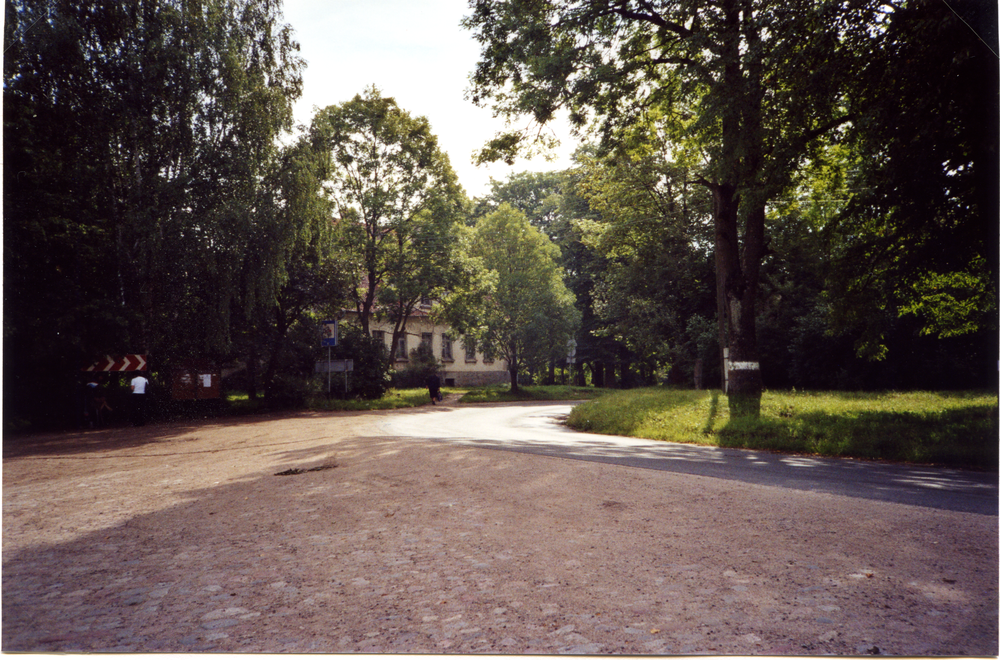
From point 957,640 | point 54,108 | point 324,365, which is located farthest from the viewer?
point 324,365

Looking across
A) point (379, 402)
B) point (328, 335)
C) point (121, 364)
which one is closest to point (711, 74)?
point (121, 364)

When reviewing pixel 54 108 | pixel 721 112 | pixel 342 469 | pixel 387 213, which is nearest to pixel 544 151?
pixel 721 112

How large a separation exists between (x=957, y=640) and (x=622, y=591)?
1210mm

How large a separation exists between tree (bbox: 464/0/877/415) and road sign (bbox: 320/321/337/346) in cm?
1091

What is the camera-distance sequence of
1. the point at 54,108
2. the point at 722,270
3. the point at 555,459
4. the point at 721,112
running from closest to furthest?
1. the point at 54,108
2. the point at 555,459
3. the point at 721,112
4. the point at 722,270

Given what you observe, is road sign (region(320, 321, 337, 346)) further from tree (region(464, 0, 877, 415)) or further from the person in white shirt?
tree (region(464, 0, 877, 415))

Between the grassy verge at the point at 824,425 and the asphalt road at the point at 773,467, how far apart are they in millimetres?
574

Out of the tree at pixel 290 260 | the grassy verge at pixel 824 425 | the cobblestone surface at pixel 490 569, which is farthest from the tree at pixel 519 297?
the cobblestone surface at pixel 490 569

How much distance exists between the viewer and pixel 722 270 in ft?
46.0

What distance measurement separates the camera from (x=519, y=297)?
34.3 metres

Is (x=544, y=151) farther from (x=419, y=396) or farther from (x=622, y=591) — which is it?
(x=419, y=396)

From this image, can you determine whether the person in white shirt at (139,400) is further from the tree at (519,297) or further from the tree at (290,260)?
the tree at (519,297)

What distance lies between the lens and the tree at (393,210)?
81.6 feet

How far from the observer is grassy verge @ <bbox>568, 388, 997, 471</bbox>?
782cm
